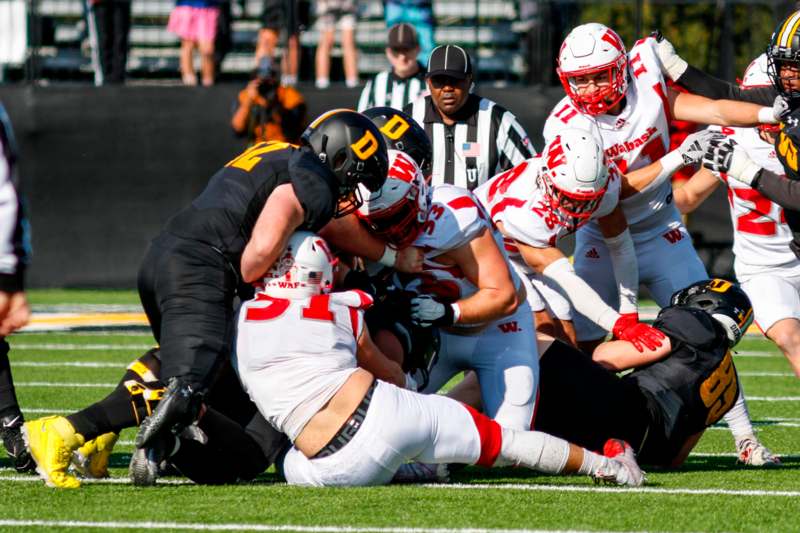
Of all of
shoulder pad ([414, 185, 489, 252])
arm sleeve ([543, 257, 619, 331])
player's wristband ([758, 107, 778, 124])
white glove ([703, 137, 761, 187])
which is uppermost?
player's wristband ([758, 107, 778, 124])

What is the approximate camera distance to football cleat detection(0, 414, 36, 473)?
Answer: 5.32 meters

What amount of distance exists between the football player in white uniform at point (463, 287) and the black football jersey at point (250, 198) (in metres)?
0.39

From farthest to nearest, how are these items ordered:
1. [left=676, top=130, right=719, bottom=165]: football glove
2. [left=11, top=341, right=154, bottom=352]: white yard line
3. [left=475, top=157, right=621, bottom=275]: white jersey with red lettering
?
[left=11, top=341, right=154, bottom=352]: white yard line → [left=475, top=157, right=621, bottom=275]: white jersey with red lettering → [left=676, top=130, right=719, bottom=165]: football glove

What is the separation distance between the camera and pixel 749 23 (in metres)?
14.2

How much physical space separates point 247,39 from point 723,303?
10.1 metres

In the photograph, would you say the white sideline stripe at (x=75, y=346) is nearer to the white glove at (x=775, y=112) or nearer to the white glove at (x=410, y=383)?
the white glove at (x=410, y=383)

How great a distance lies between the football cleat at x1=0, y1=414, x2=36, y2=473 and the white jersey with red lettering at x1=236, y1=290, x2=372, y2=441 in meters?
0.98

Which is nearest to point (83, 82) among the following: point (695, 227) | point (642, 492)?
point (695, 227)

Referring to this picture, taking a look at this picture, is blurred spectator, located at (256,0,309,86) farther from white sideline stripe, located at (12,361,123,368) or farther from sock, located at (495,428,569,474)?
sock, located at (495,428,569,474)

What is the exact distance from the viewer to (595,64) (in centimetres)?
649

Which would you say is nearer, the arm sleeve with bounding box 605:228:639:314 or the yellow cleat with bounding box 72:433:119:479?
the yellow cleat with bounding box 72:433:119:479

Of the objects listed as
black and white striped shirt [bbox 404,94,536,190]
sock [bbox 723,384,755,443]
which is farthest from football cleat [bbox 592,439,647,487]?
black and white striped shirt [bbox 404,94,536,190]

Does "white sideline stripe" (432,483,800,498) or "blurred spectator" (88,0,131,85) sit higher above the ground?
"blurred spectator" (88,0,131,85)

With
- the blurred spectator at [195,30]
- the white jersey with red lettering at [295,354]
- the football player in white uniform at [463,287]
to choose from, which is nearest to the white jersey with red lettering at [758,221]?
the football player in white uniform at [463,287]
